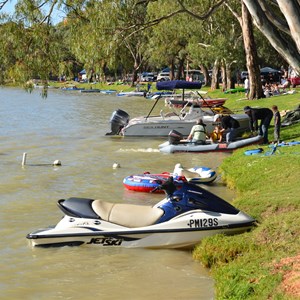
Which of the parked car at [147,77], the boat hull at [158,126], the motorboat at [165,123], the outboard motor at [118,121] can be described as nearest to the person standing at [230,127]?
the motorboat at [165,123]

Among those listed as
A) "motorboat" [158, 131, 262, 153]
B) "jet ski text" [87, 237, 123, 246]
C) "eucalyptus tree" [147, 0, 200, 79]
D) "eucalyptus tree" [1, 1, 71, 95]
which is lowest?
"jet ski text" [87, 237, 123, 246]

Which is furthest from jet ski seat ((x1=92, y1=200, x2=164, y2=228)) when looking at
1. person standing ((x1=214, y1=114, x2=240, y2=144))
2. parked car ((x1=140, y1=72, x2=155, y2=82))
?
parked car ((x1=140, y1=72, x2=155, y2=82))

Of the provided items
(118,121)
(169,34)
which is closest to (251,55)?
(118,121)

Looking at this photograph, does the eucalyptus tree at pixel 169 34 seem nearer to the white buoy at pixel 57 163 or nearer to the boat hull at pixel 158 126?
the boat hull at pixel 158 126

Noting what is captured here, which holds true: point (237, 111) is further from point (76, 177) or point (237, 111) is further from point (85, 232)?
point (85, 232)

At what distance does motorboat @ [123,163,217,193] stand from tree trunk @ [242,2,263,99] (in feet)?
64.5

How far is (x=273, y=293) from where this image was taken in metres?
7.25

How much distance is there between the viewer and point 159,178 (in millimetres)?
15242

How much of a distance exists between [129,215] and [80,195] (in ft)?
17.2

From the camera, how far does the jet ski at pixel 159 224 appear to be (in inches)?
404

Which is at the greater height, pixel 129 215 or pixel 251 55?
pixel 251 55

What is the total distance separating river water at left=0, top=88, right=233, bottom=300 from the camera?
889 cm

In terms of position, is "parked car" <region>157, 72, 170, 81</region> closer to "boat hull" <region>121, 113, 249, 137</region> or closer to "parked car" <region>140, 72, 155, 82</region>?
"parked car" <region>140, 72, 155, 82</region>

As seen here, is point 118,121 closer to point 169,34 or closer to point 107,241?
point 107,241
